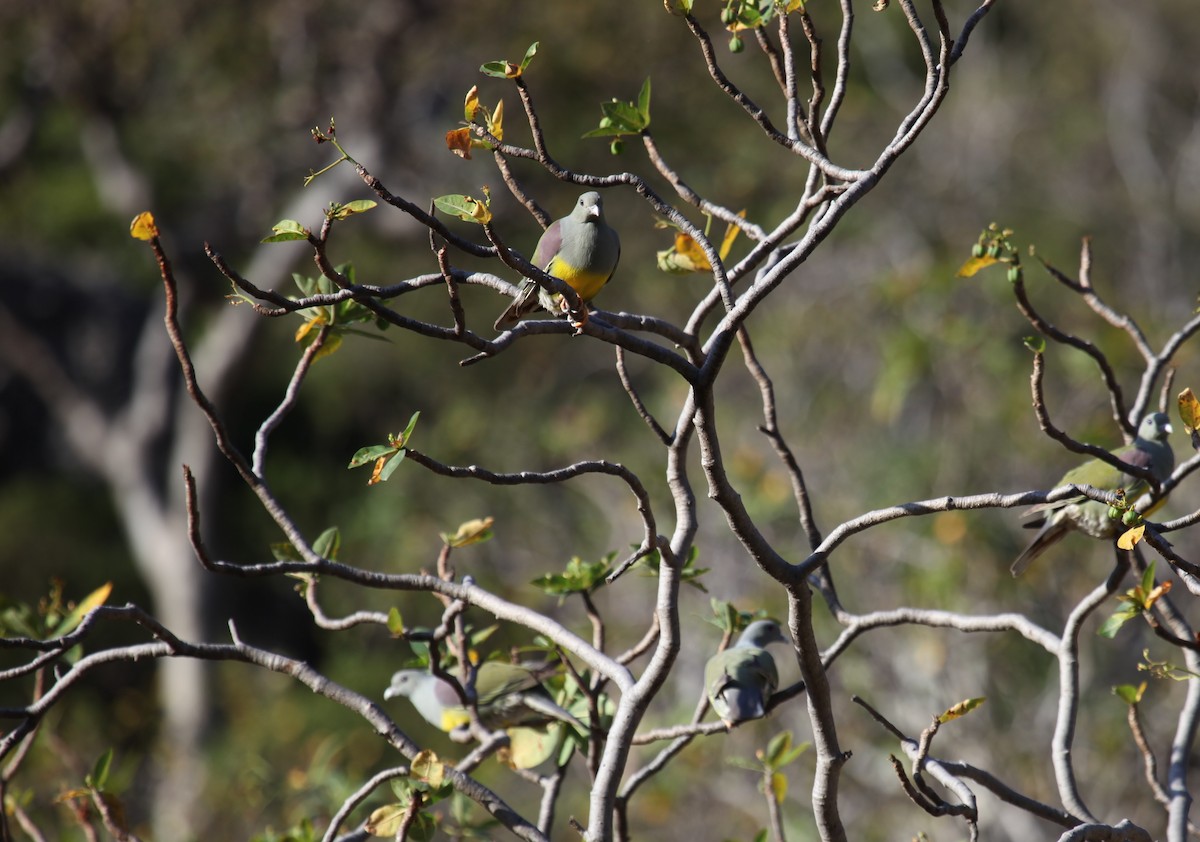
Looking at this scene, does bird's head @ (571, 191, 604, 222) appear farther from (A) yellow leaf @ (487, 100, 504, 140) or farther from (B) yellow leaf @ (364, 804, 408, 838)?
(B) yellow leaf @ (364, 804, 408, 838)

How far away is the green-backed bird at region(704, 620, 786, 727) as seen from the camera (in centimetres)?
228

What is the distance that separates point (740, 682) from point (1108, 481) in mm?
874

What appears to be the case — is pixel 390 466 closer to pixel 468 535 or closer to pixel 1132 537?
pixel 468 535

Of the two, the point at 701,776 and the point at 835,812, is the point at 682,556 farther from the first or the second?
the point at 701,776

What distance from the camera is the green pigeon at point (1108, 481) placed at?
233cm

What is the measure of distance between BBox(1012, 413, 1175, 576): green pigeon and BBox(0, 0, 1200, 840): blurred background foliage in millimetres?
2343

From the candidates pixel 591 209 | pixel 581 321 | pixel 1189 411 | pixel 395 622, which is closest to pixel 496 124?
pixel 581 321

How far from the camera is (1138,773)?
4605mm

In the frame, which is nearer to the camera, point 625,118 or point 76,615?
point 625,118

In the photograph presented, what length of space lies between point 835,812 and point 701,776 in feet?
11.9

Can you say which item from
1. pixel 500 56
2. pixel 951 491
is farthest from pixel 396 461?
pixel 500 56

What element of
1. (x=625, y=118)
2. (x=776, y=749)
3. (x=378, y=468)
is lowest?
(x=378, y=468)

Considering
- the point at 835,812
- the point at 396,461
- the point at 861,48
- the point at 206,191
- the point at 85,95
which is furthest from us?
the point at 861,48

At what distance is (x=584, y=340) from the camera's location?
35.4 ft
